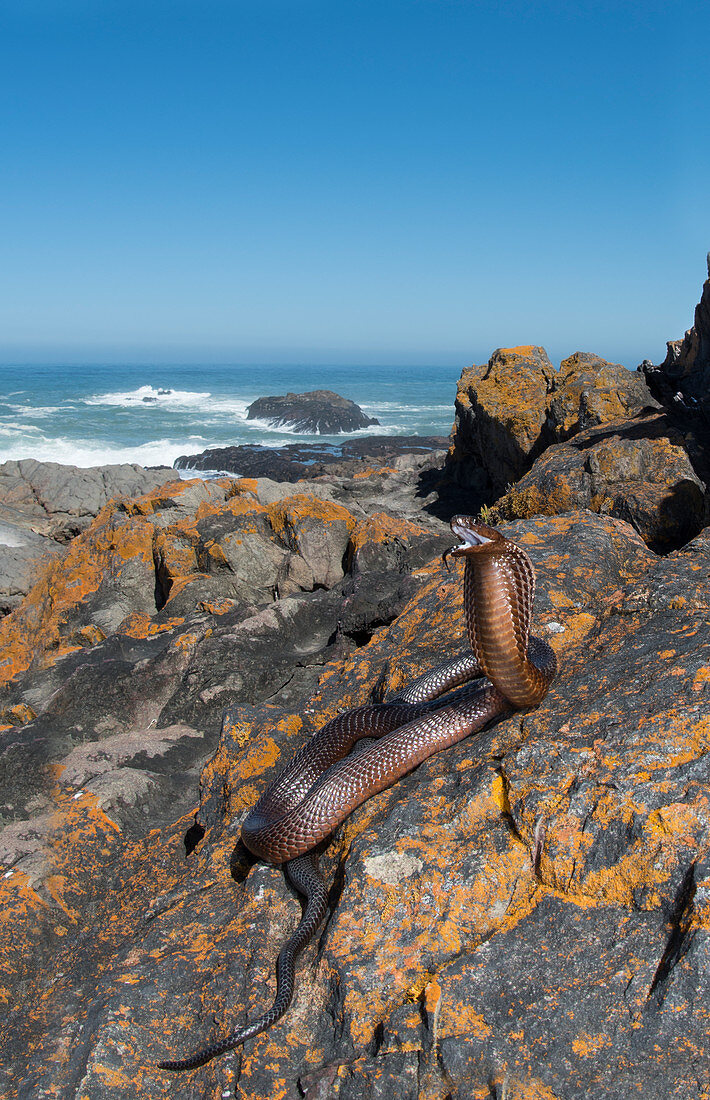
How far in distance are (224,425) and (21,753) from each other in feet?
206

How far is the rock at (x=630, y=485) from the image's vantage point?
7.61 metres

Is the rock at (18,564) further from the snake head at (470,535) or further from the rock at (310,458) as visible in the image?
the snake head at (470,535)

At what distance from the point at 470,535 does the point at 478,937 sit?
1.59m

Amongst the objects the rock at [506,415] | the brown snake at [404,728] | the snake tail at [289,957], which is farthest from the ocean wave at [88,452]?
the snake tail at [289,957]

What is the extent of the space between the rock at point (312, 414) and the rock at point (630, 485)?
53.8 metres

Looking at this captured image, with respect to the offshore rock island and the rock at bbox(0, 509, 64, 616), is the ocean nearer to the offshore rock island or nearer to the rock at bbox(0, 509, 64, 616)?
the rock at bbox(0, 509, 64, 616)

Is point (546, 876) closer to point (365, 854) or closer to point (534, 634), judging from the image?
point (365, 854)

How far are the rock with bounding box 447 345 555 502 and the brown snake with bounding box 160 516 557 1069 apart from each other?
37.0 ft

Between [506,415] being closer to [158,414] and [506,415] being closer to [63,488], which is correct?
[63,488]

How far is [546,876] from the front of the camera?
→ 8.87 feet

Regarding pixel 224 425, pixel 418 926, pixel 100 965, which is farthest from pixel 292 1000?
pixel 224 425

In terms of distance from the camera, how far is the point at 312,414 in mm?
65375

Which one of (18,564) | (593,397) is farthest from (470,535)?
(18,564)

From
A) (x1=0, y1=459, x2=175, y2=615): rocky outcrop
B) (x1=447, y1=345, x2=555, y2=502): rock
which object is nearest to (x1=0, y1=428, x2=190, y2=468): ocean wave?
(x1=0, y1=459, x2=175, y2=615): rocky outcrop
